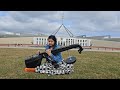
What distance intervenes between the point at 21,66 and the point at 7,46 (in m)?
5.36

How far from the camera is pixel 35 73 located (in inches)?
219

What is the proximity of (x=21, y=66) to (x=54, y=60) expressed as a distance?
105cm
